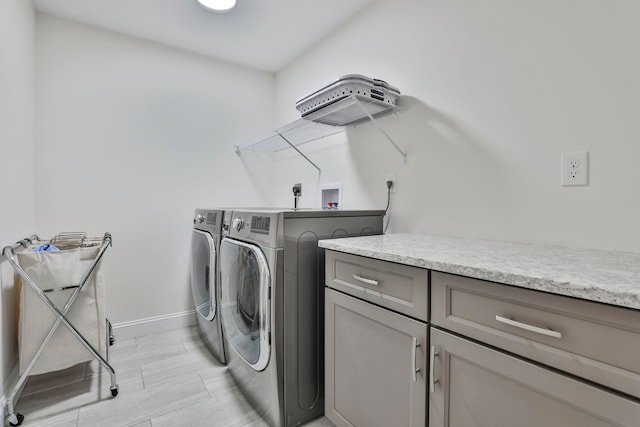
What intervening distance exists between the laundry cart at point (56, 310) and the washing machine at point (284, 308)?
83cm

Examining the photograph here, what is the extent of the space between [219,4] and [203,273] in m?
1.80

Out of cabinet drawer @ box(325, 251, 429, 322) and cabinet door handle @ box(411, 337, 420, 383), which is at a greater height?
cabinet drawer @ box(325, 251, 429, 322)

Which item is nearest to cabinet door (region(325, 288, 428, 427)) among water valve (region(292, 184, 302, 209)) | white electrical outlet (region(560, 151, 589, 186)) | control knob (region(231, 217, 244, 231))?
control knob (region(231, 217, 244, 231))

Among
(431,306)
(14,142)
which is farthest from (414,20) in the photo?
(14,142)

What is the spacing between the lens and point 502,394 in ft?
2.52

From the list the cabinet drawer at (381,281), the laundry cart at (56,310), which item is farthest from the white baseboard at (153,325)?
the cabinet drawer at (381,281)

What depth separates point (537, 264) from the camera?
83 centimetres

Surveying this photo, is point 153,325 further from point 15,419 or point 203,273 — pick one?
point 15,419

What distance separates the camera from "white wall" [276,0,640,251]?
104 centimetres

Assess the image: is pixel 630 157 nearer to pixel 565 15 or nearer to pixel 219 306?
pixel 565 15

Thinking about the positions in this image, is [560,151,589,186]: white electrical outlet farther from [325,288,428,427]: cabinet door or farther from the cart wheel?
the cart wheel

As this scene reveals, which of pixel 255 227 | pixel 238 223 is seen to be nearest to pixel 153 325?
pixel 238 223

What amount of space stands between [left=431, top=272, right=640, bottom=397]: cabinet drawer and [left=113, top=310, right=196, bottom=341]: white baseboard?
92.6 inches

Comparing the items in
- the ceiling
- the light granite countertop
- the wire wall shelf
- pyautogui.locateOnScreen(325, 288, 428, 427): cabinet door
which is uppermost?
the ceiling
